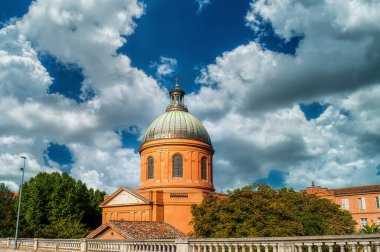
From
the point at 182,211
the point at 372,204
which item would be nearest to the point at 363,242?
the point at 182,211

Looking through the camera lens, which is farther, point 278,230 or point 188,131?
point 188,131

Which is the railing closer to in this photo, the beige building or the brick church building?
the brick church building

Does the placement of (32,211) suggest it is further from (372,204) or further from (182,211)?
(372,204)

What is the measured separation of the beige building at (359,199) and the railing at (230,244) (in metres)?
42.3

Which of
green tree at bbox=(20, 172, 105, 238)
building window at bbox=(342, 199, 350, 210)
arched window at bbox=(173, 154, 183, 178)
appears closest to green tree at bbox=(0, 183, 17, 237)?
green tree at bbox=(20, 172, 105, 238)

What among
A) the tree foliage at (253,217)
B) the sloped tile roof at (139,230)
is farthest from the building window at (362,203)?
the sloped tile roof at (139,230)

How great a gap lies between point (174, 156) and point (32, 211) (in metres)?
19.0

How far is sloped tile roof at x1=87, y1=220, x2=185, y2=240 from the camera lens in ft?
88.6

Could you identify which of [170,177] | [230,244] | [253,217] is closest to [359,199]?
[170,177]

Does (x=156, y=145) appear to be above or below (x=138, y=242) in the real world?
above

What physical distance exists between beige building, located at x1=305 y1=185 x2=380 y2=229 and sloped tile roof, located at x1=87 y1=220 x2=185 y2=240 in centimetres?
2821

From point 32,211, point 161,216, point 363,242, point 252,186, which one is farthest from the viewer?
point 32,211

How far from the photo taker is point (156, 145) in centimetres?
4194

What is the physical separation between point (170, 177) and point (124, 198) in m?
5.73
